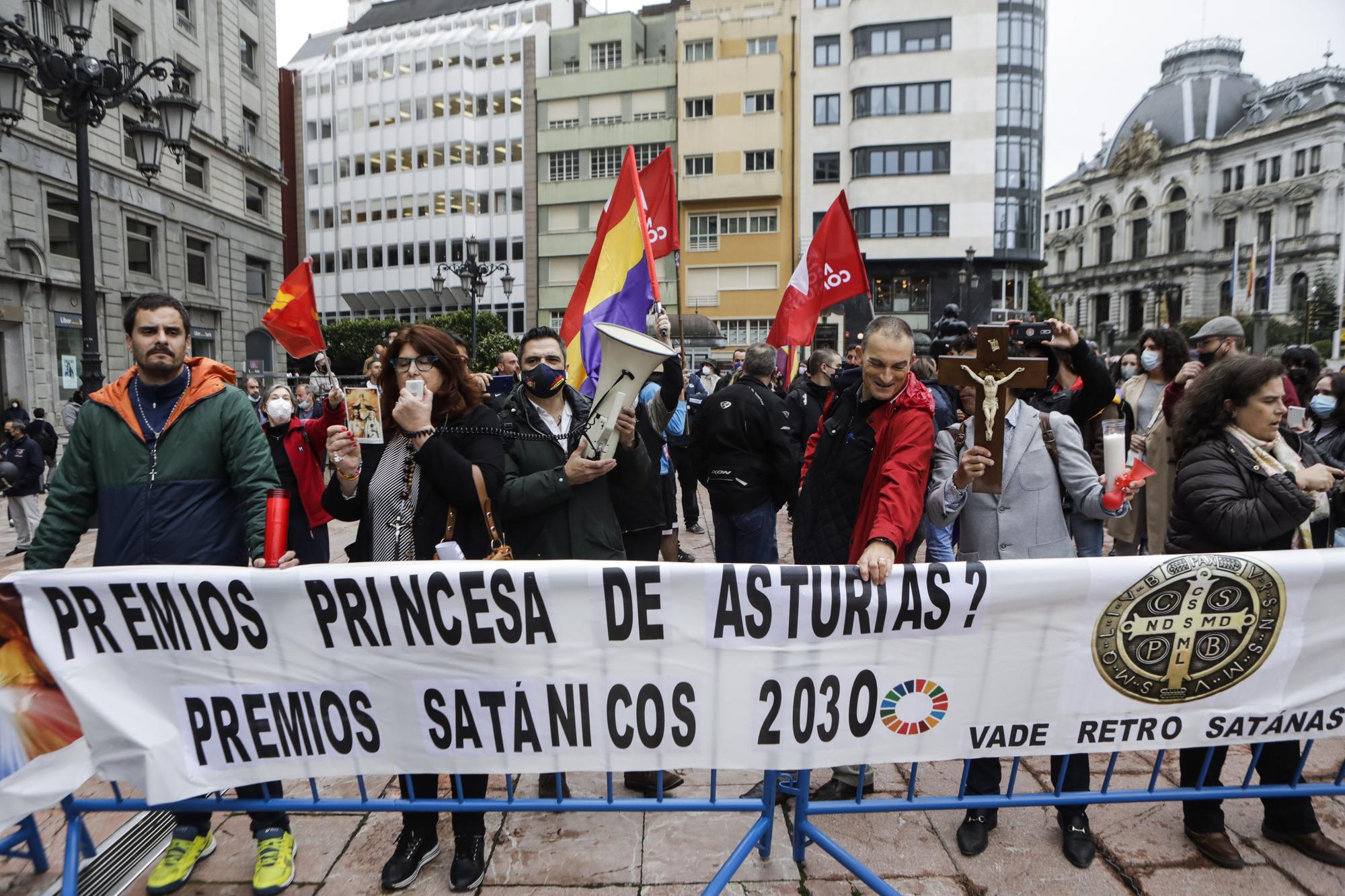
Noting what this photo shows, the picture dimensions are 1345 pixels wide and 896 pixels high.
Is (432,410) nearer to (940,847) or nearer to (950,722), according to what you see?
(950,722)

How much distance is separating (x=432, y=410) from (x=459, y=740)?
1.32 meters

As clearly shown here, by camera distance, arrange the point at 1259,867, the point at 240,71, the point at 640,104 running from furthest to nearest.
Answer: the point at 640,104 < the point at 240,71 < the point at 1259,867

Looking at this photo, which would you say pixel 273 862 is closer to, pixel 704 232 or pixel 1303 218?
pixel 704 232

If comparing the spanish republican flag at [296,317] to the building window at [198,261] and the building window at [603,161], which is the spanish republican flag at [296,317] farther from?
the building window at [603,161]

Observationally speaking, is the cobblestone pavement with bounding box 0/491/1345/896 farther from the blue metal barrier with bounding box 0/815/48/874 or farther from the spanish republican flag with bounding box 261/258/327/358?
the spanish republican flag with bounding box 261/258/327/358

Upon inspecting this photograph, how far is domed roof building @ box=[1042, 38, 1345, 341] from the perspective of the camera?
75562 mm

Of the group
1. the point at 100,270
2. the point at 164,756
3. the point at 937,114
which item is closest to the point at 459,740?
the point at 164,756

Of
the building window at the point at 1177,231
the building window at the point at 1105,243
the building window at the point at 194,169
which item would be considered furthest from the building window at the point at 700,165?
the building window at the point at 1105,243

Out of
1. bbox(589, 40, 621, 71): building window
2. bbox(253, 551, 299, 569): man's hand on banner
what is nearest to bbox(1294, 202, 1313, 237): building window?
bbox(589, 40, 621, 71): building window

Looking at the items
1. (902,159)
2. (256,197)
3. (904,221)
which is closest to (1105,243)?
(902,159)

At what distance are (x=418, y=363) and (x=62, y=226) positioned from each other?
90.6 feet

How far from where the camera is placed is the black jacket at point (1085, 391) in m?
3.87

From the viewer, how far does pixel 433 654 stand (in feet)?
8.87

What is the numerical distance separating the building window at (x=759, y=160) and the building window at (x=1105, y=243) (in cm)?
7069
